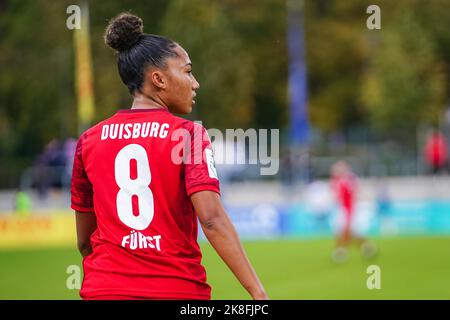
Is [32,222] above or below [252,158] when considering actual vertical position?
below

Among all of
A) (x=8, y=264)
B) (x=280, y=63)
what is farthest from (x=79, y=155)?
(x=280, y=63)

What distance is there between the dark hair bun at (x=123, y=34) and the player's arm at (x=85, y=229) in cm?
81

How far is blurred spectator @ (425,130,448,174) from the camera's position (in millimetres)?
32281

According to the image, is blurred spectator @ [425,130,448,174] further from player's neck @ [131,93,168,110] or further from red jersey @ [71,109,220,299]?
red jersey @ [71,109,220,299]

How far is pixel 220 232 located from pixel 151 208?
35 centimetres

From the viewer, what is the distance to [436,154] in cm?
3228

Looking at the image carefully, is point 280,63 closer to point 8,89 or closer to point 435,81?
point 435,81

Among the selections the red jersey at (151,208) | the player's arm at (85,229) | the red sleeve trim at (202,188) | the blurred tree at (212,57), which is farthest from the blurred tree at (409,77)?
the red sleeve trim at (202,188)

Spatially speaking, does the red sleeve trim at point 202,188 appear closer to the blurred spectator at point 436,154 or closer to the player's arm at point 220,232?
the player's arm at point 220,232

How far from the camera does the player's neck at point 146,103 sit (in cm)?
477

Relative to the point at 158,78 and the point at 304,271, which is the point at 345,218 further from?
the point at 158,78

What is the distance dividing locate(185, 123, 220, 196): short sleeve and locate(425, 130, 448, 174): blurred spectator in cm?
2836

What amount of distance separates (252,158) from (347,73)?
17.3 m
